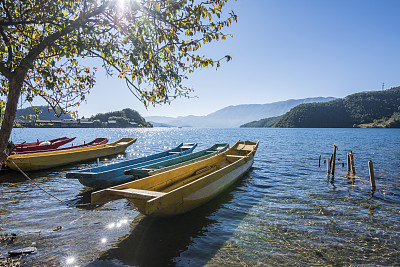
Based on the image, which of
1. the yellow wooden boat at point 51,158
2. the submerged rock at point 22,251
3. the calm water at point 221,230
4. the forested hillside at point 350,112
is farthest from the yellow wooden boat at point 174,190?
the forested hillside at point 350,112

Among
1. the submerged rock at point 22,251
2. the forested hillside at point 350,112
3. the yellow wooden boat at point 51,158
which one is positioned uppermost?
the forested hillside at point 350,112

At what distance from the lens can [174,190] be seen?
21.4 ft

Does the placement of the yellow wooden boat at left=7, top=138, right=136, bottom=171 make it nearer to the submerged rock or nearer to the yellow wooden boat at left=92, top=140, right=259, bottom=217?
the submerged rock

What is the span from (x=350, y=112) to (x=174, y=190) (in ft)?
627

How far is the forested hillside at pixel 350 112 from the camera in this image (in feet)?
491

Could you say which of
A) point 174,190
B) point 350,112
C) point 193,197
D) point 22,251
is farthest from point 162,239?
point 350,112

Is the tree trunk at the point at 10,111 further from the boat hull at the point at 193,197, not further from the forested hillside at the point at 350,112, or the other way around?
the forested hillside at the point at 350,112

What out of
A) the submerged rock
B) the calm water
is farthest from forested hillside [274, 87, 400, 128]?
the submerged rock

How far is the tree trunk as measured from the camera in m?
4.08

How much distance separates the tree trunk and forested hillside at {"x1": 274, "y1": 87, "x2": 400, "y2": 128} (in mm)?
176102

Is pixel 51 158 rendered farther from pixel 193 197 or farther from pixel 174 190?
pixel 174 190

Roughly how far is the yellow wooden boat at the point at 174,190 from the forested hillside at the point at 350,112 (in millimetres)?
168741

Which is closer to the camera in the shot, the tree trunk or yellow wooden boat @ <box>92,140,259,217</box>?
the tree trunk

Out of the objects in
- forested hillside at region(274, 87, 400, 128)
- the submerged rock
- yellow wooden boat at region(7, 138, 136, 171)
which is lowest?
the submerged rock
